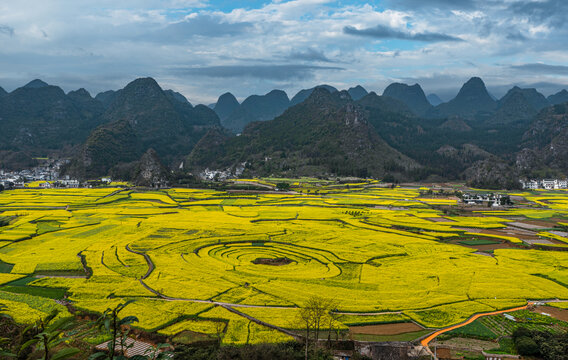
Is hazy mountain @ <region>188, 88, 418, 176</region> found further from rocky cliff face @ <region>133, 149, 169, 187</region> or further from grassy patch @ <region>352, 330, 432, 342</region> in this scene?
grassy patch @ <region>352, 330, 432, 342</region>

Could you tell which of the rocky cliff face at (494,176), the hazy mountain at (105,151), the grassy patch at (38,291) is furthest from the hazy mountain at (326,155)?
the grassy patch at (38,291)

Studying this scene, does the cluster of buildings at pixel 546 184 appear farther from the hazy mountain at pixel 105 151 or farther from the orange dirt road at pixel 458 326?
the hazy mountain at pixel 105 151

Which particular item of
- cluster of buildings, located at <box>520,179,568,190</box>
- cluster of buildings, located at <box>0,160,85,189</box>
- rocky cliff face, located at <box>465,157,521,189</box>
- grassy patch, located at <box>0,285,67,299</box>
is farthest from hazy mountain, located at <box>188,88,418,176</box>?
grassy patch, located at <box>0,285,67,299</box>

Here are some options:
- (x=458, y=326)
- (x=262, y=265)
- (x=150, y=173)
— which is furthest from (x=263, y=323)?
(x=150, y=173)

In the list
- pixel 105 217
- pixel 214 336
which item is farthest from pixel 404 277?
pixel 105 217

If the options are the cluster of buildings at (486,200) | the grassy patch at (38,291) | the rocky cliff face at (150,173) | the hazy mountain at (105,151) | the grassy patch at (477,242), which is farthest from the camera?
the hazy mountain at (105,151)

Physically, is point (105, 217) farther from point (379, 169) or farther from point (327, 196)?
point (379, 169)

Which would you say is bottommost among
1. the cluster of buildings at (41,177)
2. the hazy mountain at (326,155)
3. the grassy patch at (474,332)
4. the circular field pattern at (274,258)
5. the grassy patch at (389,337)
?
the cluster of buildings at (41,177)

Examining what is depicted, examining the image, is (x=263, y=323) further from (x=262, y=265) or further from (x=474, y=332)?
(x=474, y=332)
